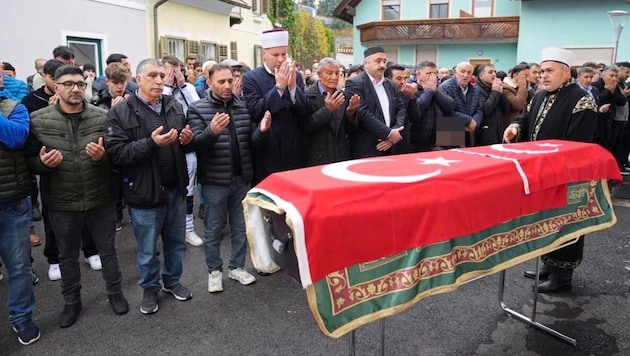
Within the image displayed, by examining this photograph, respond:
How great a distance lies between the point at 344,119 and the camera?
478 centimetres

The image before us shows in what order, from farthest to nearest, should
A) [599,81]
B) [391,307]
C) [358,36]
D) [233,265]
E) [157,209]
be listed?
[358,36]
[599,81]
[233,265]
[157,209]
[391,307]

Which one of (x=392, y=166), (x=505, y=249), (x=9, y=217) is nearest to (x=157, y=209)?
(x=9, y=217)

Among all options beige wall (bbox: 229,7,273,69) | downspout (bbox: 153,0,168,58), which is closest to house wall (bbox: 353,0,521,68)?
beige wall (bbox: 229,7,273,69)

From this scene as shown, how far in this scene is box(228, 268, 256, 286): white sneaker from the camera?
13.8 ft

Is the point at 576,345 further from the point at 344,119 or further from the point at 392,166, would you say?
the point at 344,119

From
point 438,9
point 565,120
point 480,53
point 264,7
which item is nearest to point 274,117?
point 565,120

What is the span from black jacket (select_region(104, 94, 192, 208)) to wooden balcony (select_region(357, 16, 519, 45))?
75.9 ft

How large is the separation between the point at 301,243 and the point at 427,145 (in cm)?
414

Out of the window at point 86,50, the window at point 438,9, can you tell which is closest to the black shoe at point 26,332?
the window at point 86,50

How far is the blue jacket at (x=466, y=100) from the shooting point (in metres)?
6.05

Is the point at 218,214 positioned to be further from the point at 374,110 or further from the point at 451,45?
the point at 451,45

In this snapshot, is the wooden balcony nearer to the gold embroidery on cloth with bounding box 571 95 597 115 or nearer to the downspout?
the downspout

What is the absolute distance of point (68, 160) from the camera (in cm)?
333

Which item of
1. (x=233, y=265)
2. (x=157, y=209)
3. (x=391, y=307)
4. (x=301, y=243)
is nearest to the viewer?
(x=301, y=243)
